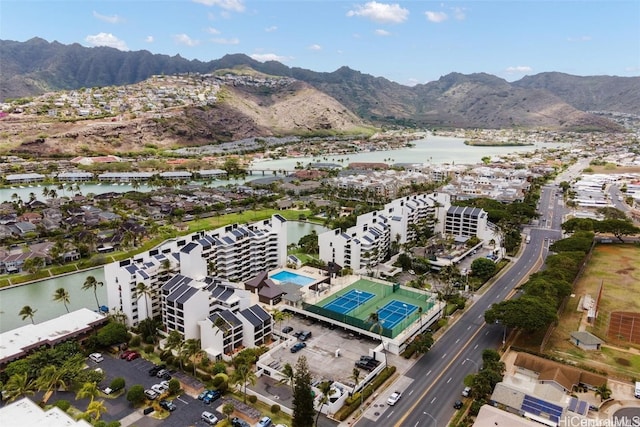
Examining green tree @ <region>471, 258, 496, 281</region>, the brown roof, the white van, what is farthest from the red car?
green tree @ <region>471, 258, 496, 281</region>

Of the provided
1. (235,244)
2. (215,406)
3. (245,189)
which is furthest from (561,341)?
(245,189)

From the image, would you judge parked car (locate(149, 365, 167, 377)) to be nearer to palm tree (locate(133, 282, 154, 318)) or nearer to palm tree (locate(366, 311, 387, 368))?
palm tree (locate(133, 282, 154, 318))

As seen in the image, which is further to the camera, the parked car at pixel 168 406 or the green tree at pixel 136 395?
the green tree at pixel 136 395

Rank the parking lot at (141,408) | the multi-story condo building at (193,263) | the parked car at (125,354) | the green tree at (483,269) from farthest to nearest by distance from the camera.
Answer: the green tree at (483,269) < the multi-story condo building at (193,263) < the parked car at (125,354) < the parking lot at (141,408)

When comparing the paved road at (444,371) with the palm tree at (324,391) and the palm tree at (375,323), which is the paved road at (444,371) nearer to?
the palm tree at (324,391)

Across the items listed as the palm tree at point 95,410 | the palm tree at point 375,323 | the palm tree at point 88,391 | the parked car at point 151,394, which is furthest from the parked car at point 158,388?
the palm tree at point 375,323

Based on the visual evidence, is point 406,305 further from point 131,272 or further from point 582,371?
point 131,272
